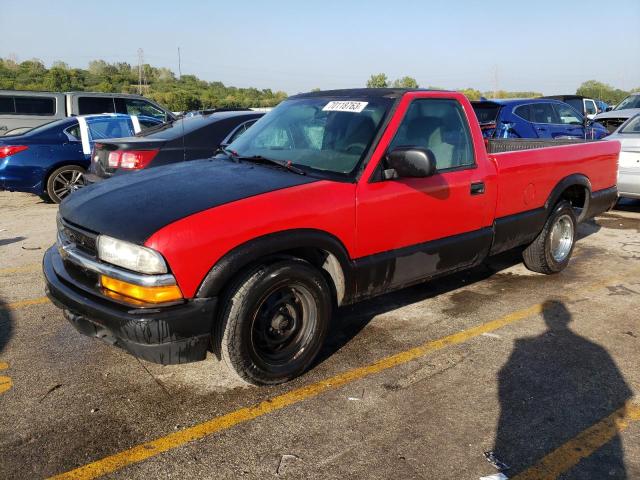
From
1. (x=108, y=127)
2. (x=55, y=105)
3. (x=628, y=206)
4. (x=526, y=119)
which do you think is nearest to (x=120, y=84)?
(x=55, y=105)

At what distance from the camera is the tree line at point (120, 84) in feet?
131

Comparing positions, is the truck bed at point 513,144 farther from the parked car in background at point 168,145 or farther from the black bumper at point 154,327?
the black bumper at point 154,327

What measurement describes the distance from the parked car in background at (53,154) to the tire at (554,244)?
22.2ft

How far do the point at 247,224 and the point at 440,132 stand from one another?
1.94m

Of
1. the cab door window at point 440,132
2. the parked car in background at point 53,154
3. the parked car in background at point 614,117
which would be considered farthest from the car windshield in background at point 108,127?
the parked car in background at point 614,117

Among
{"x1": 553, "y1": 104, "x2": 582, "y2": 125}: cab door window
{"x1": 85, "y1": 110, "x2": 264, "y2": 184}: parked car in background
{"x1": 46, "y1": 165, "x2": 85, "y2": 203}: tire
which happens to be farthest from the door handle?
{"x1": 553, "y1": 104, "x2": 582, "y2": 125}: cab door window

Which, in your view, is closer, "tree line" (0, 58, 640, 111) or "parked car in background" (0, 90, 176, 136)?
"parked car in background" (0, 90, 176, 136)

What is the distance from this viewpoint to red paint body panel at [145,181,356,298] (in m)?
2.76

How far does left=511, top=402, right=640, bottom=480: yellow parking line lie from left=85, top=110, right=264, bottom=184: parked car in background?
4.48 meters

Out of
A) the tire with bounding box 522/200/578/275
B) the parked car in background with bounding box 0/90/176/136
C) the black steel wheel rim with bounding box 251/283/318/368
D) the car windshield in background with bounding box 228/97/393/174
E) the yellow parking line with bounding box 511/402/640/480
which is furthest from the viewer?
the parked car in background with bounding box 0/90/176/136

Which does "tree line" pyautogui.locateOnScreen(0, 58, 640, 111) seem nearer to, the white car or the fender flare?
the white car

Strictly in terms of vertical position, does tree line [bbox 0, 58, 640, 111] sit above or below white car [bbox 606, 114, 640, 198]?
above

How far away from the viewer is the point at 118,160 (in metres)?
6.18

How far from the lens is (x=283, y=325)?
10.8ft
